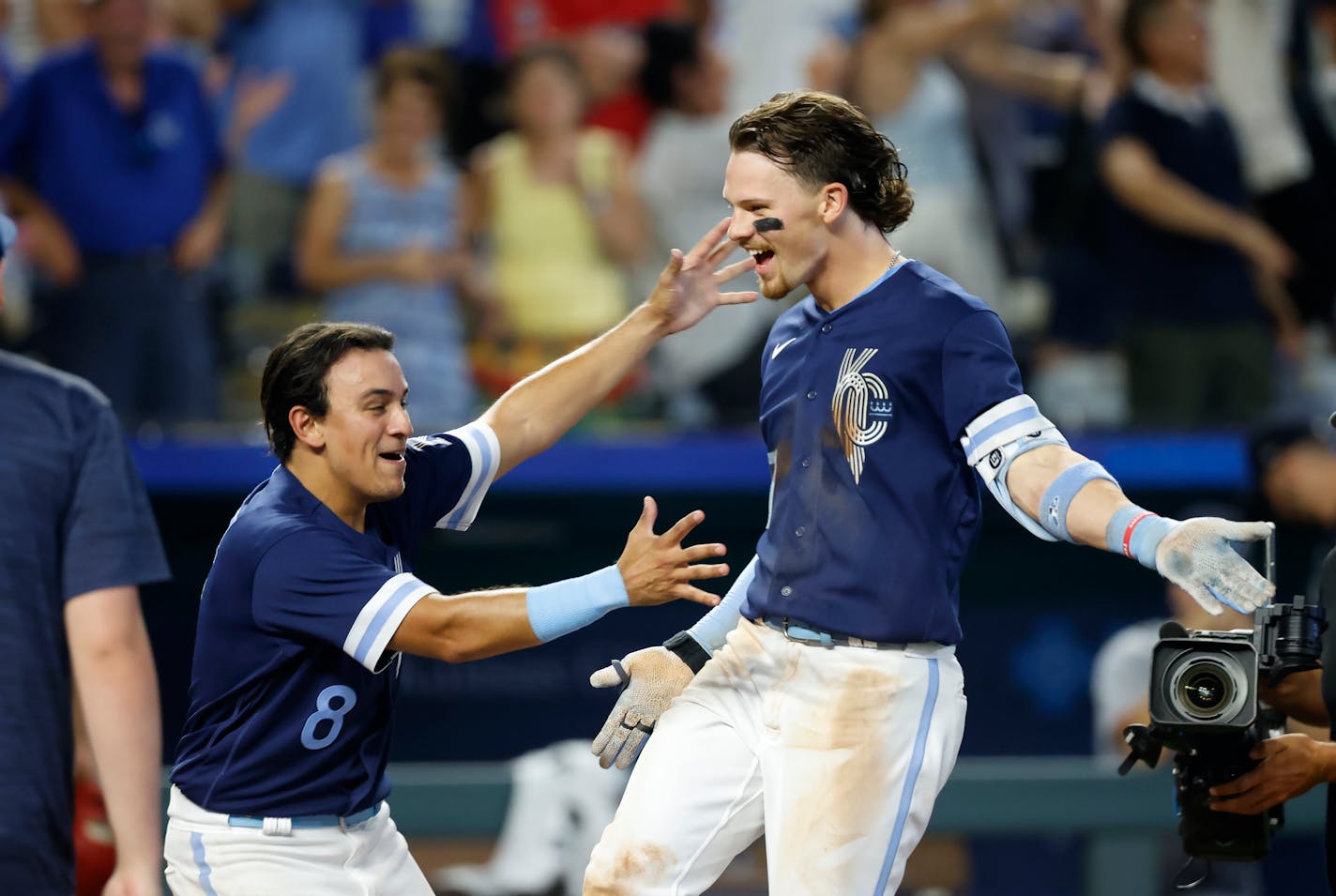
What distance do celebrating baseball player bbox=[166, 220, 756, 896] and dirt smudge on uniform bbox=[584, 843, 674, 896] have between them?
44 centimetres

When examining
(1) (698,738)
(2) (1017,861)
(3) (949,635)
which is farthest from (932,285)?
(2) (1017,861)

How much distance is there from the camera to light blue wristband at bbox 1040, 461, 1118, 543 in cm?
309

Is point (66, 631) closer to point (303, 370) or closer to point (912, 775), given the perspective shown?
point (303, 370)

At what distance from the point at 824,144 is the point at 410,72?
152 inches

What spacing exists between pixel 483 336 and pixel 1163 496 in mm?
2816

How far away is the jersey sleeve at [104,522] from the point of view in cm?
A: 332

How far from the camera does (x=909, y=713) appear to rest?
330 cm

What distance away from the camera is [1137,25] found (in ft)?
22.3

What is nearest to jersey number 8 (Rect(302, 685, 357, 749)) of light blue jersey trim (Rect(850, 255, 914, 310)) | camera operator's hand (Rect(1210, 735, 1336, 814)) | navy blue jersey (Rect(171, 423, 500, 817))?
navy blue jersey (Rect(171, 423, 500, 817))

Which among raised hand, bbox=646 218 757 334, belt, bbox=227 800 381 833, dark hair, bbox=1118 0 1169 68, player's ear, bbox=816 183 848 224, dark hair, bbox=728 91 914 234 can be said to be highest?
dark hair, bbox=1118 0 1169 68

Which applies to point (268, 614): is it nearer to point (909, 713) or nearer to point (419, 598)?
point (419, 598)

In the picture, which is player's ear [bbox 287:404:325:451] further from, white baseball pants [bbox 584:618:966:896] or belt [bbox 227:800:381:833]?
white baseball pants [bbox 584:618:966:896]

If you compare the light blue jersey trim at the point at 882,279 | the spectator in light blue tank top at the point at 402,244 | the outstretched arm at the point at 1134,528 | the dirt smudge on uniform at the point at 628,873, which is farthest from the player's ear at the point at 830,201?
the spectator in light blue tank top at the point at 402,244

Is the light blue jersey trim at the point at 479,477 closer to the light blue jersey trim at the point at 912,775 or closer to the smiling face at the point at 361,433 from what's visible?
the smiling face at the point at 361,433
